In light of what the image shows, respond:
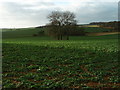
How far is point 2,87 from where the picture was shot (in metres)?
9.23

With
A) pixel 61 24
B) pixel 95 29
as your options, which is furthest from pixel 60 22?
pixel 95 29

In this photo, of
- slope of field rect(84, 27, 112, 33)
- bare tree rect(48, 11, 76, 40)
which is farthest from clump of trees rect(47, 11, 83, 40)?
slope of field rect(84, 27, 112, 33)

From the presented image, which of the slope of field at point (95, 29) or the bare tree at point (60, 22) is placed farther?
the slope of field at point (95, 29)

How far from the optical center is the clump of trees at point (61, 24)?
69.5m

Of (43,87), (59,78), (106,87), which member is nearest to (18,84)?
(43,87)

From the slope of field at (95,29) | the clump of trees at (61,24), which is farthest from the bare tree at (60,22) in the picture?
the slope of field at (95,29)

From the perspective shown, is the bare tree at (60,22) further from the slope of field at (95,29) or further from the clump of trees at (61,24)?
the slope of field at (95,29)

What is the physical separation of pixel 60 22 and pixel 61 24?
84 cm

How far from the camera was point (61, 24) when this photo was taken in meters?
71.4

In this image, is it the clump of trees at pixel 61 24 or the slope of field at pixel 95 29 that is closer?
the clump of trees at pixel 61 24

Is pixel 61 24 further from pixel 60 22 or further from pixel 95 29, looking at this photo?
pixel 95 29

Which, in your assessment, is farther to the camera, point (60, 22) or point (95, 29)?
point (95, 29)

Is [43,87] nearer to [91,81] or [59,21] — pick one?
[91,81]

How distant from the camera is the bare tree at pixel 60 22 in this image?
228ft
